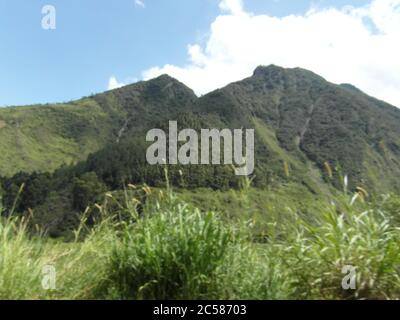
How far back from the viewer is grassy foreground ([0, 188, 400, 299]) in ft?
13.9

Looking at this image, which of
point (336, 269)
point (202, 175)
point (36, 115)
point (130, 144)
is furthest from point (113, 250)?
point (36, 115)

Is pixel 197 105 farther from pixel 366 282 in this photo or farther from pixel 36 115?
pixel 366 282

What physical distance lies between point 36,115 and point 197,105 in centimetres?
6547

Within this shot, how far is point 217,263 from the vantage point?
14.6 ft

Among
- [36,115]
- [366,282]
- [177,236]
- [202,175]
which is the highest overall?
[36,115]

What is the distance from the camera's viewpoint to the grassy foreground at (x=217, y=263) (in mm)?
4223
